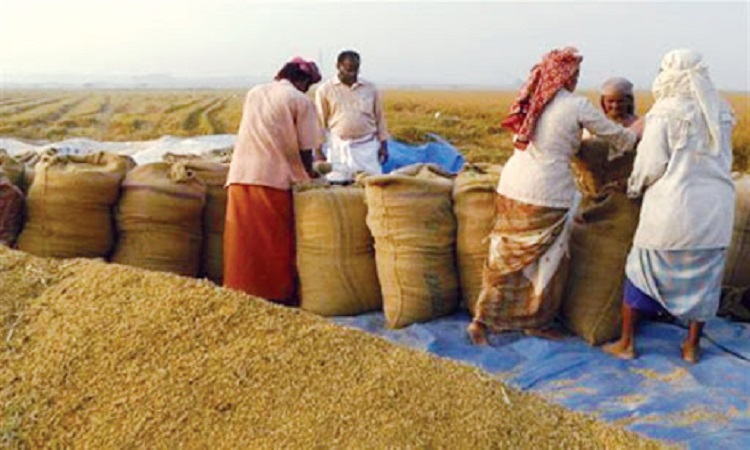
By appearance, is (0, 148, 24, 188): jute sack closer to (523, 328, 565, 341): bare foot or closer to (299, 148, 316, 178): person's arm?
(299, 148, 316, 178): person's arm

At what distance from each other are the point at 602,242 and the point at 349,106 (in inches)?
111

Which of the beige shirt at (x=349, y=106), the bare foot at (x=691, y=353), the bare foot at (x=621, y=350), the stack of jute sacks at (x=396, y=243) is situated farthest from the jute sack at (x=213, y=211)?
the bare foot at (x=691, y=353)

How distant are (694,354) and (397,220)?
62.2 inches

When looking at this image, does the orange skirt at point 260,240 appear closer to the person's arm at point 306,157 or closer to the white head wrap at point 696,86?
the person's arm at point 306,157

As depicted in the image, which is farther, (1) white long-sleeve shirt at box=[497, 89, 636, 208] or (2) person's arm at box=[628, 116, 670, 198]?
(1) white long-sleeve shirt at box=[497, 89, 636, 208]

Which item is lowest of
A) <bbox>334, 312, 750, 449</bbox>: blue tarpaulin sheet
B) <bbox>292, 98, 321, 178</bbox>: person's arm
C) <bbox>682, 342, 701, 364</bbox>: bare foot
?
<bbox>334, 312, 750, 449</bbox>: blue tarpaulin sheet

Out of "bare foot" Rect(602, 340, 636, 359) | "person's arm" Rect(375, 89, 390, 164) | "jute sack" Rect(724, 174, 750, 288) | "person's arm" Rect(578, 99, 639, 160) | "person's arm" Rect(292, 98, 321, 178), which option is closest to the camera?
"person's arm" Rect(578, 99, 639, 160)

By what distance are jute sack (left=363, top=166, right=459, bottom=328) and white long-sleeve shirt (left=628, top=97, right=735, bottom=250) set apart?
103 centimetres

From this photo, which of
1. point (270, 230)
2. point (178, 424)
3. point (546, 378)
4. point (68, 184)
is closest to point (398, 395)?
point (178, 424)

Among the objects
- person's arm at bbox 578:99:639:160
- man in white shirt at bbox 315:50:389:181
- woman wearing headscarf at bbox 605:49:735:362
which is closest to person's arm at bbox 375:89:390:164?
man in white shirt at bbox 315:50:389:181

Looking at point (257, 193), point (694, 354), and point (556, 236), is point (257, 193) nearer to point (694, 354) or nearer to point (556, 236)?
point (556, 236)

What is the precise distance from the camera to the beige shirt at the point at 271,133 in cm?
453

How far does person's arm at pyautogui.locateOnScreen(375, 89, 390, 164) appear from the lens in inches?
255

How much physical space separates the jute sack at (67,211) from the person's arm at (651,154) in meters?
2.84
